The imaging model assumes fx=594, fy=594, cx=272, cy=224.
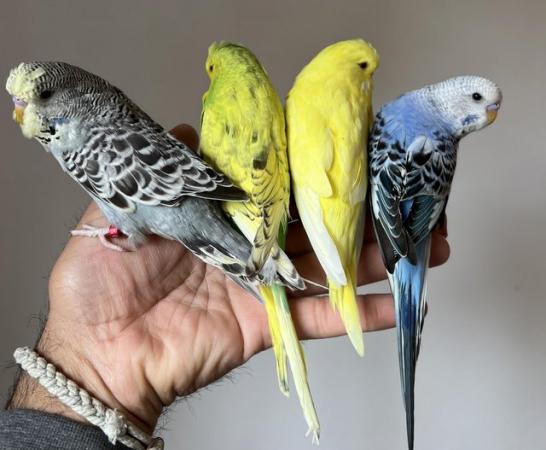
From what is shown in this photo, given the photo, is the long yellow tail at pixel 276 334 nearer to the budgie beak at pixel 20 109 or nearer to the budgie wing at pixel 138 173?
the budgie wing at pixel 138 173

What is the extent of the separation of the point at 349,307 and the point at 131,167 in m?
0.35

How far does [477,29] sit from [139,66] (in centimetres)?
84

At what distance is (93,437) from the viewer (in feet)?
2.95

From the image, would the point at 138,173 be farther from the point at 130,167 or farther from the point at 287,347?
the point at 287,347

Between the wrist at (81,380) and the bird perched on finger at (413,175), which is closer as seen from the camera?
the bird perched on finger at (413,175)

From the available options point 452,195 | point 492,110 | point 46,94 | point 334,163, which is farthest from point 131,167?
point 452,195

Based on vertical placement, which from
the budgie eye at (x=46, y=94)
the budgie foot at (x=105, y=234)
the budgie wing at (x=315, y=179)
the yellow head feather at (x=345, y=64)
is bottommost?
the budgie foot at (x=105, y=234)

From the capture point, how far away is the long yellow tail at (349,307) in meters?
0.83

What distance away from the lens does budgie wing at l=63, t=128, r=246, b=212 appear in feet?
2.55

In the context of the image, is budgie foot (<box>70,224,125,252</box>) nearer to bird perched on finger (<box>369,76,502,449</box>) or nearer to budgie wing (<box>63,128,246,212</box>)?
budgie wing (<box>63,128,246,212</box>)

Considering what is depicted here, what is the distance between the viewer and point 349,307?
83 centimetres

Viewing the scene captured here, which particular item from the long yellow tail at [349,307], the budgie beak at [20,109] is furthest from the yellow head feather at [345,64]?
the budgie beak at [20,109]

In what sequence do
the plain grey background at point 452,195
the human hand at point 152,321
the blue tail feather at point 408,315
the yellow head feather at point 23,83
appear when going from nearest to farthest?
the yellow head feather at point 23,83 → the blue tail feather at point 408,315 → the human hand at point 152,321 → the plain grey background at point 452,195

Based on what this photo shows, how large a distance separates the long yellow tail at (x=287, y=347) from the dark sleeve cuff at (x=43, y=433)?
0.31 metres
